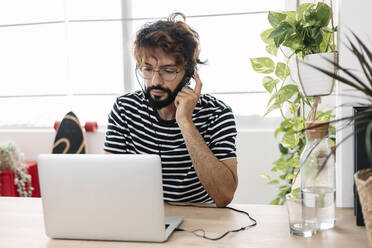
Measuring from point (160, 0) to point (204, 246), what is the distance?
247 centimetres

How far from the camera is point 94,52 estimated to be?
3.37 metres

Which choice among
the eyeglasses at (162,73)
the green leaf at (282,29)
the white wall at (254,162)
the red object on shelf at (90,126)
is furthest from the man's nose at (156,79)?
the red object on shelf at (90,126)

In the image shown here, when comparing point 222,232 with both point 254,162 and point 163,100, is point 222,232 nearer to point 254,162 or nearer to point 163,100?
point 163,100

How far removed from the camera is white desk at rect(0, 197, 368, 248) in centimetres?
112

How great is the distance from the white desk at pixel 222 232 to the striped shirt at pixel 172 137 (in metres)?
0.37

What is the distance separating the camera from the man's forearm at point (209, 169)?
1.60 meters

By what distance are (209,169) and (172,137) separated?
A: 0.93 ft

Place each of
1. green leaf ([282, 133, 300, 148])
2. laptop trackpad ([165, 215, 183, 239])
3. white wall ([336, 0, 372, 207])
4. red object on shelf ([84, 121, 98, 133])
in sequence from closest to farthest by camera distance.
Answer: laptop trackpad ([165, 215, 183, 239]) < white wall ([336, 0, 372, 207]) < green leaf ([282, 133, 300, 148]) < red object on shelf ([84, 121, 98, 133])

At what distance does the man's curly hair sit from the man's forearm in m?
0.32

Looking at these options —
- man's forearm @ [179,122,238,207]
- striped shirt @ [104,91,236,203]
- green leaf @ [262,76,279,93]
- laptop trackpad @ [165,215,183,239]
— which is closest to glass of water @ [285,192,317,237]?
laptop trackpad @ [165,215,183,239]

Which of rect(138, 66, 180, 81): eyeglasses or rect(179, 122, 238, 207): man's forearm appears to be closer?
rect(179, 122, 238, 207): man's forearm

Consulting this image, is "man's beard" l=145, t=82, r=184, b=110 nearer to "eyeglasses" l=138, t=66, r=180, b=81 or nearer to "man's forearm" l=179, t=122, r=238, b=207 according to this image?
"eyeglasses" l=138, t=66, r=180, b=81

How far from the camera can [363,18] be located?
1.42m

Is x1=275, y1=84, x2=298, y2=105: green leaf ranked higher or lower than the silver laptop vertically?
higher
